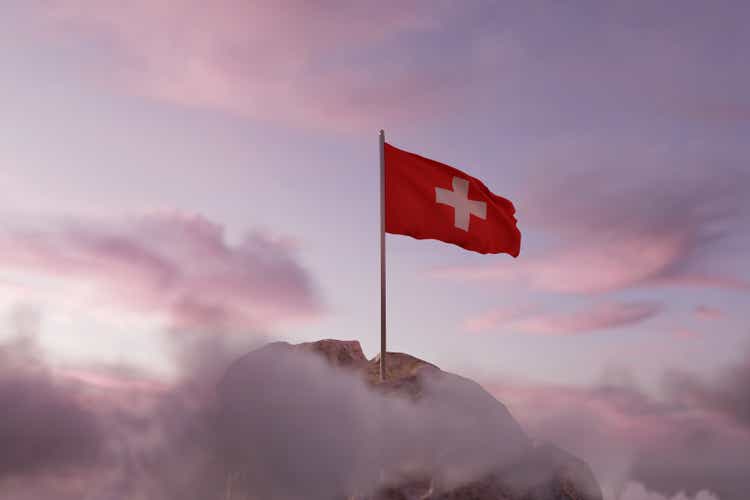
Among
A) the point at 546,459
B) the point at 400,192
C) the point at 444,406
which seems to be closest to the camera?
the point at 400,192

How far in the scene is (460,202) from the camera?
33344mm

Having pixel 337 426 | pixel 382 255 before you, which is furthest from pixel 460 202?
pixel 337 426

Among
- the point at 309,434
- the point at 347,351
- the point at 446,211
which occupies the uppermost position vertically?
the point at 446,211

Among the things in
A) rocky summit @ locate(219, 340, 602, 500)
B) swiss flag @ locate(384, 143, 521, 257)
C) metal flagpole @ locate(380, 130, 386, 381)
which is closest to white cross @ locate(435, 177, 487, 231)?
swiss flag @ locate(384, 143, 521, 257)

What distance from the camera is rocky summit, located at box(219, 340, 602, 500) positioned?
3772 cm

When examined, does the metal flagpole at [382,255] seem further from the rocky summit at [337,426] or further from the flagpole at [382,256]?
the rocky summit at [337,426]

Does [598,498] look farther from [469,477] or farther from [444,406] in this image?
[444,406]

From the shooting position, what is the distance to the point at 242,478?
39094 millimetres

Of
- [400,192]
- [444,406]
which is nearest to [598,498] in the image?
[444,406]

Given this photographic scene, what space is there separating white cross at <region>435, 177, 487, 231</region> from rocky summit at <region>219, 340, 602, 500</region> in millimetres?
8359

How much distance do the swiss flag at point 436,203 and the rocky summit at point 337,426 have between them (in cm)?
789

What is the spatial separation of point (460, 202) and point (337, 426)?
12.4 metres

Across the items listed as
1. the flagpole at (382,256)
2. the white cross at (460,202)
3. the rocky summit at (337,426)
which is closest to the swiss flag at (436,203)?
the white cross at (460,202)

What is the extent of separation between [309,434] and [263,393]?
2868 millimetres
